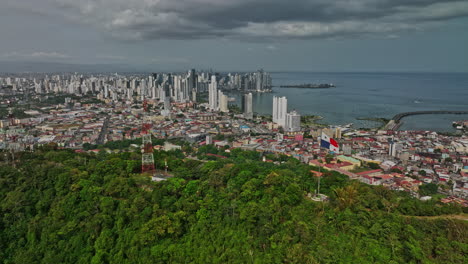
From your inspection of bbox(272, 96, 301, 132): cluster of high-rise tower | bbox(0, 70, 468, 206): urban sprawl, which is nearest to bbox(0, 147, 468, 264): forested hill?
bbox(0, 70, 468, 206): urban sprawl

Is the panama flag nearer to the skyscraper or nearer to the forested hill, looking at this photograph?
the forested hill

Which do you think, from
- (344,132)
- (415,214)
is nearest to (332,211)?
(415,214)

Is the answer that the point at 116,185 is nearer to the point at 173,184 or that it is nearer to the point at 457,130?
the point at 173,184

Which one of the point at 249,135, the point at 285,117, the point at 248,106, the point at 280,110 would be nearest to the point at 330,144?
the point at 249,135

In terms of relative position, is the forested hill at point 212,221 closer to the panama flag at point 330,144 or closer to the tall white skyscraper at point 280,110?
the panama flag at point 330,144

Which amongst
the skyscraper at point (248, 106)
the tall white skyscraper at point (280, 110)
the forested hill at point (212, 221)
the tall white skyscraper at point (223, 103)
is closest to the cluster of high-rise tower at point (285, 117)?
the tall white skyscraper at point (280, 110)

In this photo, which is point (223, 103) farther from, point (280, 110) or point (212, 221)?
point (212, 221)
